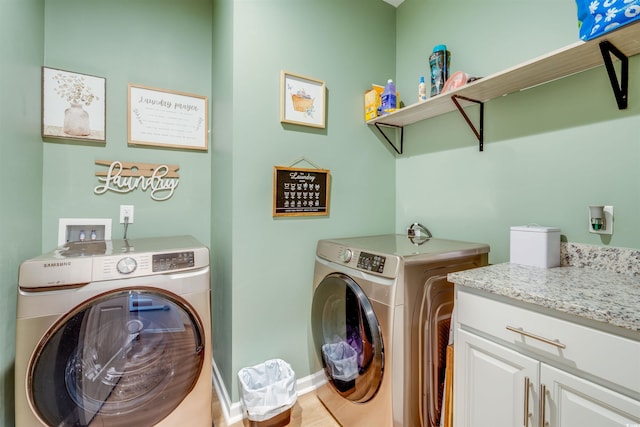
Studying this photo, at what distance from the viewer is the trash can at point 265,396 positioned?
139cm

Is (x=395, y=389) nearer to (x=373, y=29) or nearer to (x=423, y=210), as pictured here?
(x=423, y=210)

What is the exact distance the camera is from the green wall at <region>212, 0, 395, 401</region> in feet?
5.24

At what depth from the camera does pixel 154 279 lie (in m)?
1.16

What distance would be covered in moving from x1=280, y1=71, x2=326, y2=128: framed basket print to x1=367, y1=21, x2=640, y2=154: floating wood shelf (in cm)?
46

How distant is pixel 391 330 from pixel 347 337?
389 mm

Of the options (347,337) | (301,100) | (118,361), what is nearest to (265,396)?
(347,337)

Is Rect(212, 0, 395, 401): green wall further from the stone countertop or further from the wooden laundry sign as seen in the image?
the stone countertop

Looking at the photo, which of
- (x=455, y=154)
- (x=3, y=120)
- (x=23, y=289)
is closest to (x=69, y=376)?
(x=23, y=289)

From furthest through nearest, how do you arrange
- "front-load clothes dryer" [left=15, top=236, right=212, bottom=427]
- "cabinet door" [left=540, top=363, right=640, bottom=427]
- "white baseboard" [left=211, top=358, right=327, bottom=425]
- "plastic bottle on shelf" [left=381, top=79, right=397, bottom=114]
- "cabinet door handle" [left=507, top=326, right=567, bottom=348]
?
"plastic bottle on shelf" [left=381, top=79, right=397, bottom=114], "white baseboard" [left=211, top=358, right=327, bottom=425], "front-load clothes dryer" [left=15, top=236, right=212, bottom=427], "cabinet door handle" [left=507, top=326, right=567, bottom=348], "cabinet door" [left=540, top=363, right=640, bottom=427]

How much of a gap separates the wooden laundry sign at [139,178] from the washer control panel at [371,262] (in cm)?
144

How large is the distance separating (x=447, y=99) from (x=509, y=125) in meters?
0.37

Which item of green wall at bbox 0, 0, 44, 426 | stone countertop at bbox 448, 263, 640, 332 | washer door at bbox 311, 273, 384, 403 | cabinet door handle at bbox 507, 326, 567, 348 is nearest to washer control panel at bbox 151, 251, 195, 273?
green wall at bbox 0, 0, 44, 426

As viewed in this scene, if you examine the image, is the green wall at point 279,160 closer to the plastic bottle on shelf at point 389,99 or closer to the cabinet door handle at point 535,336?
the plastic bottle on shelf at point 389,99

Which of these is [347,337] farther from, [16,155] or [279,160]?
[16,155]
